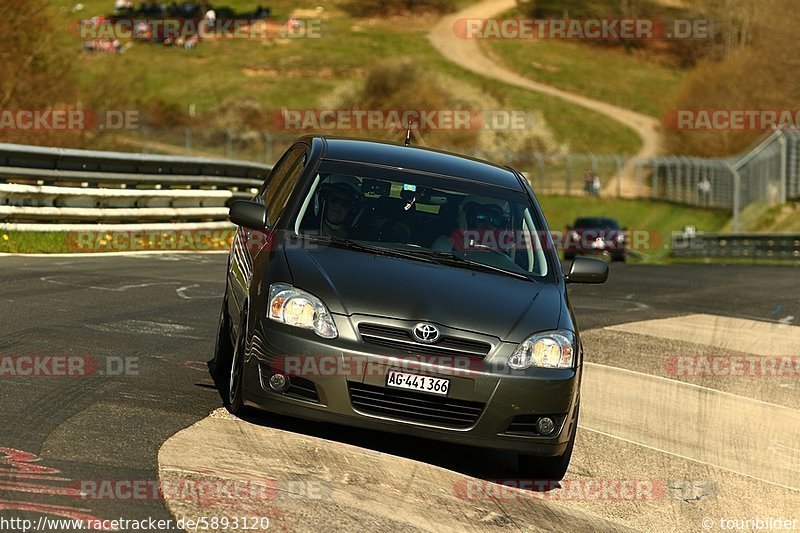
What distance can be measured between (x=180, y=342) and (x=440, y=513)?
456 cm

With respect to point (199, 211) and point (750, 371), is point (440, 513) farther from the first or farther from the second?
point (199, 211)

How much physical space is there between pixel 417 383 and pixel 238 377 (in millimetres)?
1088

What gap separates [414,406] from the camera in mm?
7180

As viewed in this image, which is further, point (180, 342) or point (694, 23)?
point (694, 23)

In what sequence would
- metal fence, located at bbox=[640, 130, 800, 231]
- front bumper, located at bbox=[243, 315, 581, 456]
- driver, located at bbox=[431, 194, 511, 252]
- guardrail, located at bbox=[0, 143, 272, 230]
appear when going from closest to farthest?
1. front bumper, located at bbox=[243, 315, 581, 456]
2. driver, located at bbox=[431, 194, 511, 252]
3. guardrail, located at bbox=[0, 143, 272, 230]
4. metal fence, located at bbox=[640, 130, 800, 231]

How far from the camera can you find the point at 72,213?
18.5 m

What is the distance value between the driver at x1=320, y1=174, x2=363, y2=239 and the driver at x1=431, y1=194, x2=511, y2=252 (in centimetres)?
54

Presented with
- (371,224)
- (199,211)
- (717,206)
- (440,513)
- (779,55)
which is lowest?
(717,206)

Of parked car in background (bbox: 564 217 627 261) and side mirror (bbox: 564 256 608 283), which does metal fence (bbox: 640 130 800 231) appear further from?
side mirror (bbox: 564 256 608 283)

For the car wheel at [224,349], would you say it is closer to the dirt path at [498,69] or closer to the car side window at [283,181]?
the car side window at [283,181]

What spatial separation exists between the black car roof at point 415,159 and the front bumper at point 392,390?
1812mm

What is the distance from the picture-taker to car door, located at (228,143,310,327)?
8.30m

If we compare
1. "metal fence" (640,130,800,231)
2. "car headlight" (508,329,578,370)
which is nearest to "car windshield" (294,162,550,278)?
"car headlight" (508,329,578,370)

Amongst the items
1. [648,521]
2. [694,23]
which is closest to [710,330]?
[648,521]
